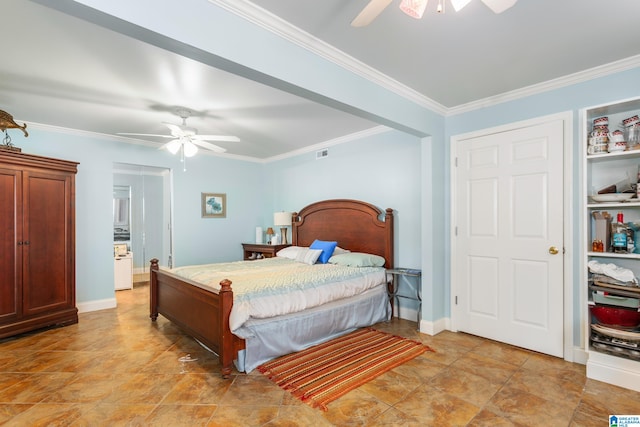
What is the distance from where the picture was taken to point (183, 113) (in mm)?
3574

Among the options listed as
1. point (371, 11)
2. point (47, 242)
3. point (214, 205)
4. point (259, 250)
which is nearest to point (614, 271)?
point (371, 11)

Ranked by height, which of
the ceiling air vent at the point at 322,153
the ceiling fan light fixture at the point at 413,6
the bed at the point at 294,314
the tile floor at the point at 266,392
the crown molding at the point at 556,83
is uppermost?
the crown molding at the point at 556,83

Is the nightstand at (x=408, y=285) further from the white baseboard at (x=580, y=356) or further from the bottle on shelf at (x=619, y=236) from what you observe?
the bottle on shelf at (x=619, y=236)

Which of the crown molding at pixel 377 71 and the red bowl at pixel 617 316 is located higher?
the crown molding at pixel 377 71

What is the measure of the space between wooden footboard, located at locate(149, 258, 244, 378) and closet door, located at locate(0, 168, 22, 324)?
52.6 inches

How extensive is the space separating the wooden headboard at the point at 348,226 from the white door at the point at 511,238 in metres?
0.91

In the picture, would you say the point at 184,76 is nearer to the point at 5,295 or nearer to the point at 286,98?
the point at 286,98

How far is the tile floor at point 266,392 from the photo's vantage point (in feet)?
6.64

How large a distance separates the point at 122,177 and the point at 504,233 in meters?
6.21

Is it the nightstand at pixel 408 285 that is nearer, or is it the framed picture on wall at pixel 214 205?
the nightstand at pixel 408 285

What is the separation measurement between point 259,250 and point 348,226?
71.2 inches

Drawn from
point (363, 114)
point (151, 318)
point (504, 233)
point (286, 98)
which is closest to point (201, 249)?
point (151, 318)

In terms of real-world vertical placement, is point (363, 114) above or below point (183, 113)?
below

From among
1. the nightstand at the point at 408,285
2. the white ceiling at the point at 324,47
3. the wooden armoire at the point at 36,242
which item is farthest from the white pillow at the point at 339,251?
the wooden armoire at the point at 36,242
